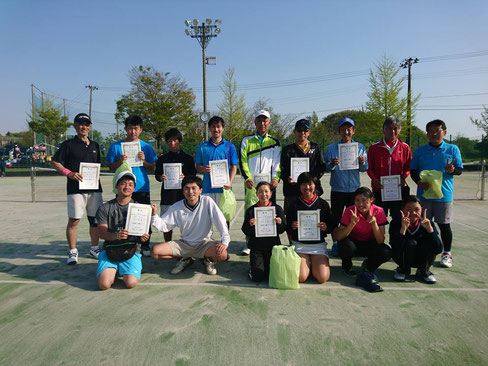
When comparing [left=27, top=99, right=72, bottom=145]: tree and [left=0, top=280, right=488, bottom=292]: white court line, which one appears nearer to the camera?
[left=0, top=280, right=488, bottom=292]: white court line

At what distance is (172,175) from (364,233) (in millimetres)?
2864

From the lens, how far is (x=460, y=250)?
18.1 ft

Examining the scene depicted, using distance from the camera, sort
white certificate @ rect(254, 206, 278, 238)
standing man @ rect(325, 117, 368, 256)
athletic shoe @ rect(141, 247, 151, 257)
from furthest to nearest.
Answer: athletic shoe @ rect(141, 247, 151, 257) < standing man @ rect(325, 117, 368, 256) < white certificate @ rect(254, 206, 278, 238)

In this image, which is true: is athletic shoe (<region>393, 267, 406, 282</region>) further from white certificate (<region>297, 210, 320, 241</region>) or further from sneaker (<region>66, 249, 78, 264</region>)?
sneaker (<region>66, 249, 78, 264</region>)

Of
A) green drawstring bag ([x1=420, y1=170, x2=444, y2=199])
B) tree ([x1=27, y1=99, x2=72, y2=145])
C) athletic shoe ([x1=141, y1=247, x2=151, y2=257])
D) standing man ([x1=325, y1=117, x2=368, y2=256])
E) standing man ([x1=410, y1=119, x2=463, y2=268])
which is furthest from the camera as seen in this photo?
tree ([x1=27, y1=99, x2=72, y2=145])

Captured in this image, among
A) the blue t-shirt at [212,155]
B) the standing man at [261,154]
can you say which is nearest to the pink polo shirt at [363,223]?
the standing man at [261,154]

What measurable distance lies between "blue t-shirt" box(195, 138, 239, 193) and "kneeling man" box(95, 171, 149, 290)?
1.22 m

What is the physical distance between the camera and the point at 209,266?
4.59 meters

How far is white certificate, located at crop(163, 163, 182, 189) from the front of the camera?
16.9ft

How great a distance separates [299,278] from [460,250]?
3.15 meters

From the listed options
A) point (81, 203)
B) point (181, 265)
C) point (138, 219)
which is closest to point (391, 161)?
point (181, 265)

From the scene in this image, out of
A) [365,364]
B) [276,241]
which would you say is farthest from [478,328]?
[276,241]

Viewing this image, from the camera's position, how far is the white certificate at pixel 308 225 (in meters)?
4.32

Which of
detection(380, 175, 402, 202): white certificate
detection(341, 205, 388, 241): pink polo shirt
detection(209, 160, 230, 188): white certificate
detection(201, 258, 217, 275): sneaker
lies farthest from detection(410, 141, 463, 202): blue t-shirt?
detection(201, 258, 217, 275): sneaker
